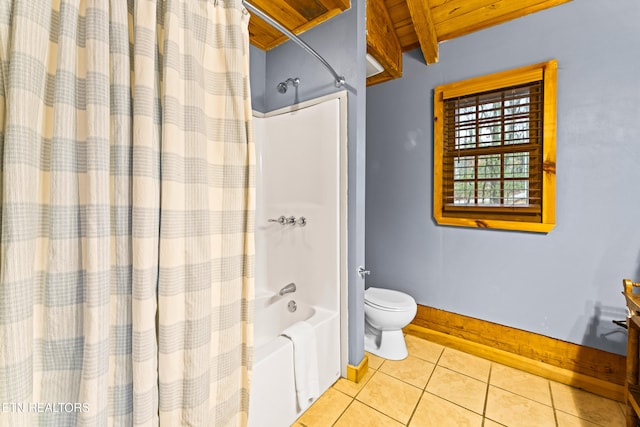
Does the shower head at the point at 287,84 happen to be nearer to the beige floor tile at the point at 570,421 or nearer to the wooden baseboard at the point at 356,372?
the wooden baseboard at the point at 356,372

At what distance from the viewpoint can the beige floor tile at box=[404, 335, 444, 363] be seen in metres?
2.05

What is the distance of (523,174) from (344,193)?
1.34 m

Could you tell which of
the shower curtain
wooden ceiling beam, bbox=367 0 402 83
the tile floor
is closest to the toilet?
the tile floor

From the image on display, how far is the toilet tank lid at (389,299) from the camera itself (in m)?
2.01

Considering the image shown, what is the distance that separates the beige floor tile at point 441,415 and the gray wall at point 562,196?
31.2 inches

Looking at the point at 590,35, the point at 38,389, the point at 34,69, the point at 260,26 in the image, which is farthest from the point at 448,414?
the point at 260,26

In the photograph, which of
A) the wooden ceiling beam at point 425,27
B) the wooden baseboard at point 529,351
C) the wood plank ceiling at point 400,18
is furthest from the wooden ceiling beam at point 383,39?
the wooden baseboard at point 529,351

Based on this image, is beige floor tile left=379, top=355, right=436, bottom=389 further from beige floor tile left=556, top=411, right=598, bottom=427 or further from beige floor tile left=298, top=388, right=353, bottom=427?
beige floor tile left=556, top=411, right=598, bottom=427

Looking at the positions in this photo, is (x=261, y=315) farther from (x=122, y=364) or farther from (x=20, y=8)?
(x=20, y=8)

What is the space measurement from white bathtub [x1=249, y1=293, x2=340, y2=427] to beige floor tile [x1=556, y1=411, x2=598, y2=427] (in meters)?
1.23

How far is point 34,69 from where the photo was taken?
60 cm

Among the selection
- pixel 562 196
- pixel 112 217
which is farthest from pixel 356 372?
pixel 562 196

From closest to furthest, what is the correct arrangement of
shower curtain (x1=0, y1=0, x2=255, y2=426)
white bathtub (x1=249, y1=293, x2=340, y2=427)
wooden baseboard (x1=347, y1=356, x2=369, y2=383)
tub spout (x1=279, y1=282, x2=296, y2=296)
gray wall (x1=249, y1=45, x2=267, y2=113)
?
shower curtain (x1=0, y1=0, x2=255, y2=426) → white bathtub (x1=249, y1=293, x2=340, y2=427) → wooden baseboard (x1=347, y1=356, x2=369, y2=383) → tub spout (x1=279, y1=282, x2=296, y2=296) → gray wall (x1=249, y1=45, x2=267, y2=113)

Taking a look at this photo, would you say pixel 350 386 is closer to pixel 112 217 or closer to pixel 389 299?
pixel 389 299
